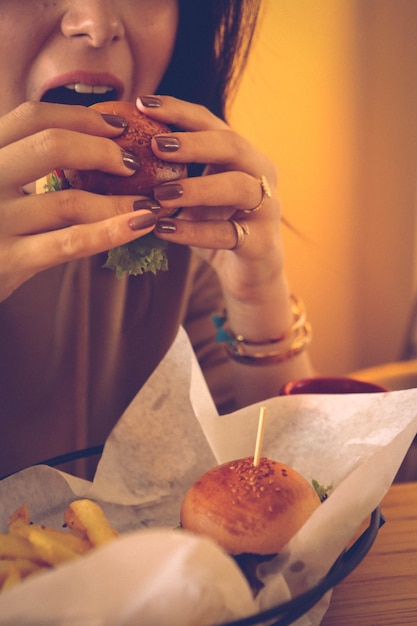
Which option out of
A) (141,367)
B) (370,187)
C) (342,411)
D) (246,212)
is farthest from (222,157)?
(370,187)

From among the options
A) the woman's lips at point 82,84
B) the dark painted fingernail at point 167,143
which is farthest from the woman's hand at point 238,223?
the woman's lips at point 82,84

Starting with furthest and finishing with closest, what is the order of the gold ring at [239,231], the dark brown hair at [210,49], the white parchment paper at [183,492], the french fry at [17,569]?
1. the dark brown hair at [210,49]
2. the gold ring at [239,231]
3. the french fry at [17,569]
4. the white parchment paper at [183,492]

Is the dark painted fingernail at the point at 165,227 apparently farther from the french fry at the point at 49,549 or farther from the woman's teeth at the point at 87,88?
the french fry at the point at 49,549

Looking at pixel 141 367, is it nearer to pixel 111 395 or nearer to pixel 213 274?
pixel 111 395

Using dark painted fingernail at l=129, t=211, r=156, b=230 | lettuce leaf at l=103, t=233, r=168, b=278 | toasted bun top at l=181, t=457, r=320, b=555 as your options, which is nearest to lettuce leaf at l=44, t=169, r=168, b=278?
lettuce leaf at l=103, t=233, r=168, b=278

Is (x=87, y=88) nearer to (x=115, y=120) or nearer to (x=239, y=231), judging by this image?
(x=115, y=120)

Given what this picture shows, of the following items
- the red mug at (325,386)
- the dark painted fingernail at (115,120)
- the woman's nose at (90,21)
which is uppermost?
the woman's nose at (90,21)

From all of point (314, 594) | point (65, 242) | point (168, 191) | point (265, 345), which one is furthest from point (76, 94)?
point (314, 594)

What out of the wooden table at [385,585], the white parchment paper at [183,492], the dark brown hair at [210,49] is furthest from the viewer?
the dark brown hair at [210,49]
